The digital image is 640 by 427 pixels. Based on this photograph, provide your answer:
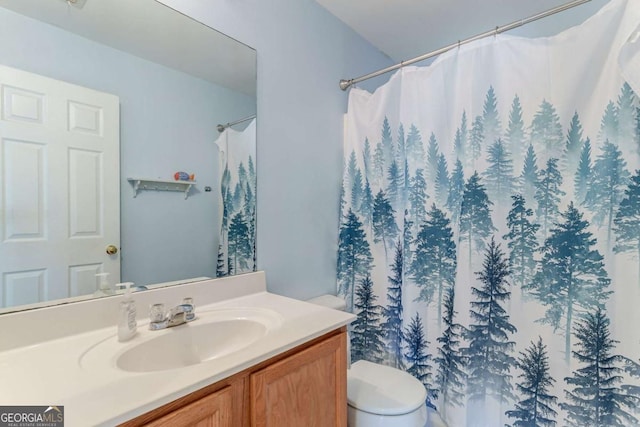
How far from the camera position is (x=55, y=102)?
889 mm

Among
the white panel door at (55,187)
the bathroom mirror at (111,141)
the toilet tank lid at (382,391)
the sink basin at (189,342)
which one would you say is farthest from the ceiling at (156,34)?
the toilet tank lid at (382,391)

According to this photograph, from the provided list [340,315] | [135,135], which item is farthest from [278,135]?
[340,315]

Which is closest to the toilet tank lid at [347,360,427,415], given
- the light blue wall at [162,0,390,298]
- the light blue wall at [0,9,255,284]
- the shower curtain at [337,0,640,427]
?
the shower curtain at [337,0,640,427]

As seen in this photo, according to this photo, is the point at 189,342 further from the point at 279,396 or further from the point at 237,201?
the point at 237,201

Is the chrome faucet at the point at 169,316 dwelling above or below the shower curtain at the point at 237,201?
below

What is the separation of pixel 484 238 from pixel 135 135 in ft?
4.77

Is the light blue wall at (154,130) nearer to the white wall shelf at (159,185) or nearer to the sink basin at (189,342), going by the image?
the white wall shelf at (159,185)

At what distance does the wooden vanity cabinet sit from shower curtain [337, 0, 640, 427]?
697 millimetres

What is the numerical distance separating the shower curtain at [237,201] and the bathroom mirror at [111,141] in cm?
1

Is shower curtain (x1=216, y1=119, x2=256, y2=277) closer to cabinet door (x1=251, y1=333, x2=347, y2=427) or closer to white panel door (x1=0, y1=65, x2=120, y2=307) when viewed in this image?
white panel door (x1=0, y1=65, x2=120, y2=307)

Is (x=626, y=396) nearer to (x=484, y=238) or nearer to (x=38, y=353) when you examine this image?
(x=484, y=238)

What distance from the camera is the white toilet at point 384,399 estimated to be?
3.91ft

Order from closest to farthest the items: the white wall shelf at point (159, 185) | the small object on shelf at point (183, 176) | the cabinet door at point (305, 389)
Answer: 1. the cabinet door at point (305, 389)
2. the white wall shelf at point (159, 185)
3. the small object on shelf at point (183, 176)

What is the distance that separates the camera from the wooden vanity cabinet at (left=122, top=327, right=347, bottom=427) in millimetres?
646
